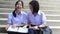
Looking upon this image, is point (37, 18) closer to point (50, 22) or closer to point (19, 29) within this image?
point (19, 29)

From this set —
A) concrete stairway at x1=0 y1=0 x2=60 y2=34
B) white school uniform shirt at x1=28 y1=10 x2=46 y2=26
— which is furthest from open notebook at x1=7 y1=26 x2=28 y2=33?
concrete stairway at x1=0 y1=0 x2=60 y2=34

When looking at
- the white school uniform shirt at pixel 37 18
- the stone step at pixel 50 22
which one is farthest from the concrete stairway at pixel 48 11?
the white school uniform shirt at pixel 37 18

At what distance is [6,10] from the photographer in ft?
15.4

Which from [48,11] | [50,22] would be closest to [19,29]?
[50,22]

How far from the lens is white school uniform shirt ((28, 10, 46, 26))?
3240 mm

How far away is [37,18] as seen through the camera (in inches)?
128

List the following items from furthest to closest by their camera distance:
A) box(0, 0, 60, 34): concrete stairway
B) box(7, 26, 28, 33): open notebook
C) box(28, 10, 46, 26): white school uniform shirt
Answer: box(0, 0, 60, 34): concrete stairway
box(28, 10, 46, 26): white school uniform shirt
box(7, 26, 28, 33): open notebook

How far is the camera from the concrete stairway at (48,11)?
4129 millimetres

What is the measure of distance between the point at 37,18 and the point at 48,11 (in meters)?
1.51

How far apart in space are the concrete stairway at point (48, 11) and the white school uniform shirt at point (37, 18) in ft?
2.47

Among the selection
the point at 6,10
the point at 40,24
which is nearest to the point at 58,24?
the point at 40,24

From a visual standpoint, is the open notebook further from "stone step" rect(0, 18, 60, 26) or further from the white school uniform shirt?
"stone step" rect(0, 18, 60, 26)

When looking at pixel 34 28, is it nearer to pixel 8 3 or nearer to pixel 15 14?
pixel 15 14

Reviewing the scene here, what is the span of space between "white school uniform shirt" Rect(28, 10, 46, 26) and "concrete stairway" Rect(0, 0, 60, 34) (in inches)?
29.6
